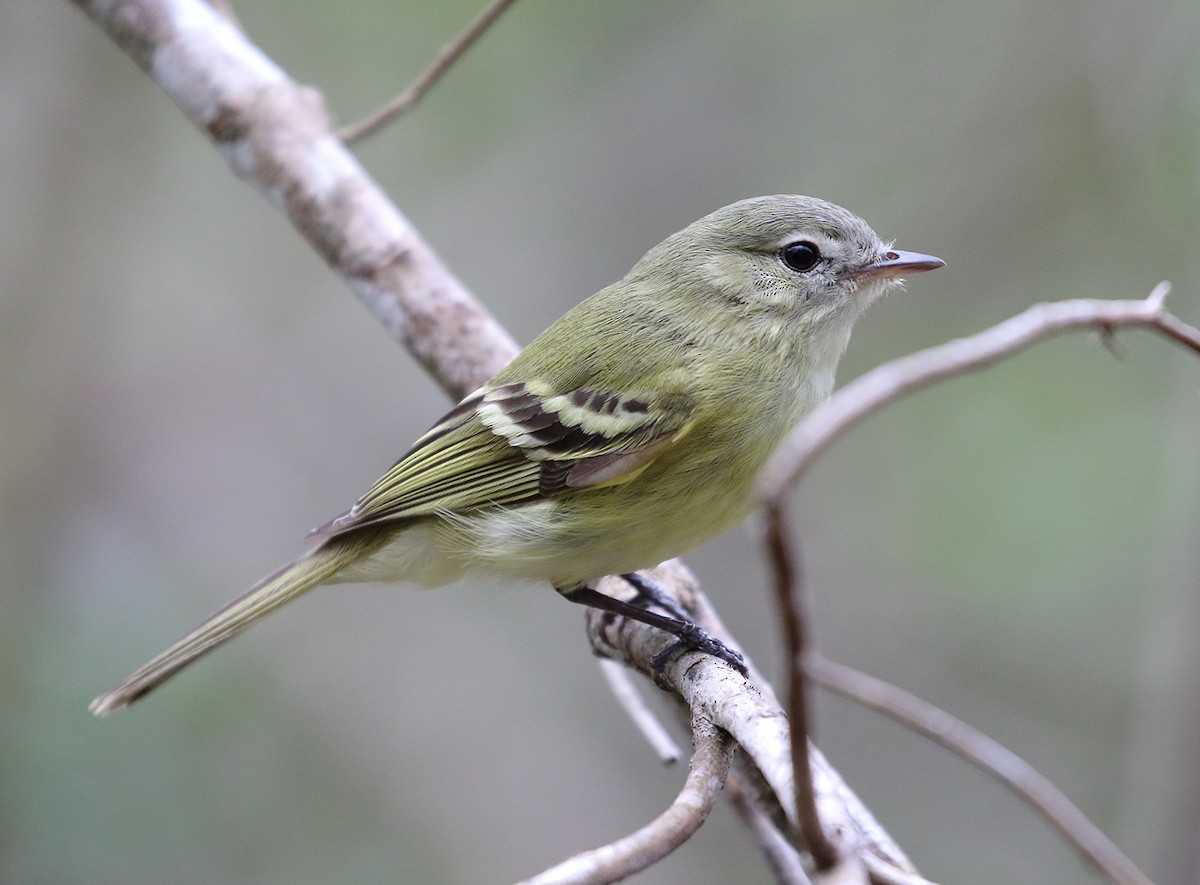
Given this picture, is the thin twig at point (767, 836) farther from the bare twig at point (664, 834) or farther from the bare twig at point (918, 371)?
the bare twig at point (918, 371)

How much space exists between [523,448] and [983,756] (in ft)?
6.42

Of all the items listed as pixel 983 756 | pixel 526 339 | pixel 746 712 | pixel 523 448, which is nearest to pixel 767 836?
pixel 746 712

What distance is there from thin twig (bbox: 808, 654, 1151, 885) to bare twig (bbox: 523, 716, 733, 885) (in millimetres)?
357

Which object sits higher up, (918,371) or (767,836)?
(918,371)

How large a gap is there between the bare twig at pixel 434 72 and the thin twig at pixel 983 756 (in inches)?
105

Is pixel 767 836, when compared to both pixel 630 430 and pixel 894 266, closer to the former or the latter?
pixel 630 430

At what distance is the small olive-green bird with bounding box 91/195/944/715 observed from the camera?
2939 mm

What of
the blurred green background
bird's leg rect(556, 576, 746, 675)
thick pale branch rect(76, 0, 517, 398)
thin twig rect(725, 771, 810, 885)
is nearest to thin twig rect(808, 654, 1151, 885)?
Result: thin twig rect(725, 771, 810, 885)

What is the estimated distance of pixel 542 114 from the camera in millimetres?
7180

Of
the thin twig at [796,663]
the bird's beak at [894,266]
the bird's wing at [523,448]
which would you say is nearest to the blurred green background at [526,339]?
the bird's beak at [894,266]

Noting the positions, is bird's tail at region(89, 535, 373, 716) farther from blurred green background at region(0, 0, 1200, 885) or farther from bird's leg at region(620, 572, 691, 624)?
blurred green background at region(0, 0, 1200, 885)

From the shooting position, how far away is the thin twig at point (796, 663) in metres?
1.09

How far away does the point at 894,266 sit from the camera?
3.25m

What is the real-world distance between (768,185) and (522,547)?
454cm
